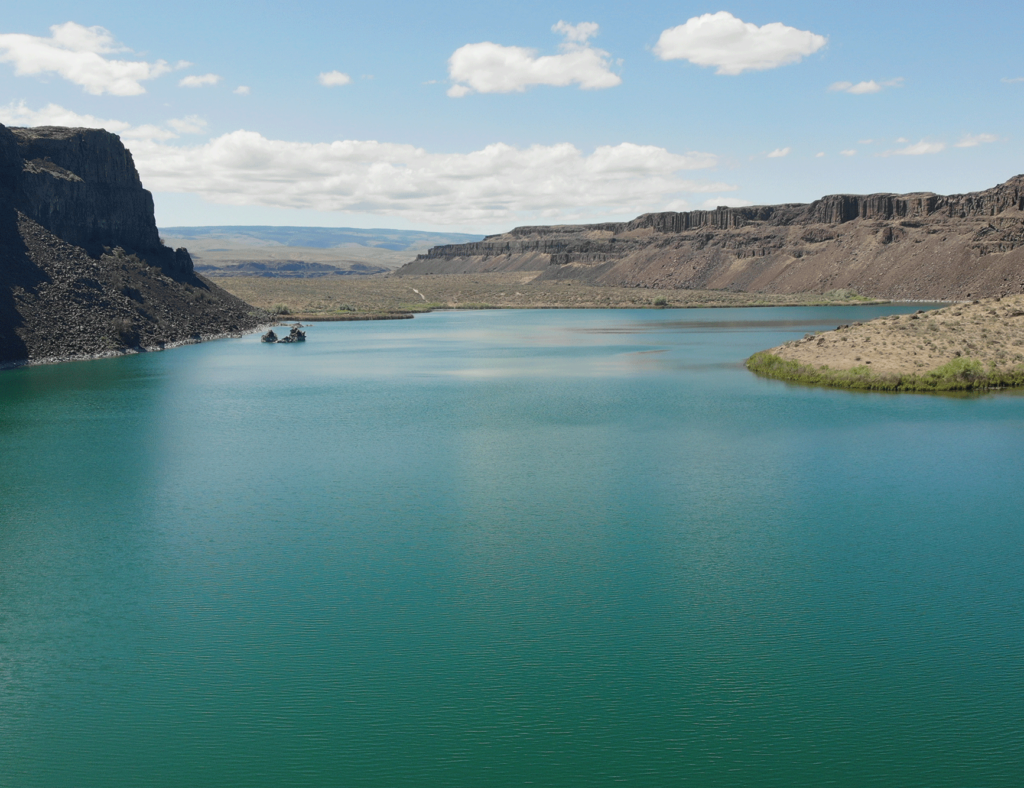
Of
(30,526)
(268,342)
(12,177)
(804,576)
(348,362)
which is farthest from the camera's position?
(268,342)

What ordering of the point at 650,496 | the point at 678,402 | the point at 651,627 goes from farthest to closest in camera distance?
the point at 678,402 < the point at 650,496 < the point at 651,627

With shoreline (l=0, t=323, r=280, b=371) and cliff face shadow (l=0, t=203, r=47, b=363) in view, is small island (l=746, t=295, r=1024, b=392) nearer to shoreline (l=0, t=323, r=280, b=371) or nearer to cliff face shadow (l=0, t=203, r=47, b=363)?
shoreline (l=0, t=323, r=280, b=371)

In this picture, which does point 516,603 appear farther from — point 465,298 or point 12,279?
point 465,298

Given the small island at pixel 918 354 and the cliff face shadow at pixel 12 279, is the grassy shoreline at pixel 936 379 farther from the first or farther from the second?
the cliff face shadow at pixel 12 279

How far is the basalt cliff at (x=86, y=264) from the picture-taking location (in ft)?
227

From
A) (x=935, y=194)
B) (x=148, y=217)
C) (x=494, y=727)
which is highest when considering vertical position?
(x=935, y=194)

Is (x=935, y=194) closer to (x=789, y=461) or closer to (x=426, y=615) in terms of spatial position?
(x=789, y=461)

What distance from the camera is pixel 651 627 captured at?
16.3m

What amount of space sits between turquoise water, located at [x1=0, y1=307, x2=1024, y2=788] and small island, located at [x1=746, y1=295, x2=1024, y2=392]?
8755mm

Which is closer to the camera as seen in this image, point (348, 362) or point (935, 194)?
point (348, 362)

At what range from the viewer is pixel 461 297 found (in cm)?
17650

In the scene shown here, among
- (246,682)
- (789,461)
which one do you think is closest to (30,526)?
(246,682)

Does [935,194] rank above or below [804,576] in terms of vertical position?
above

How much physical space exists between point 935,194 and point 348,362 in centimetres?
16948
